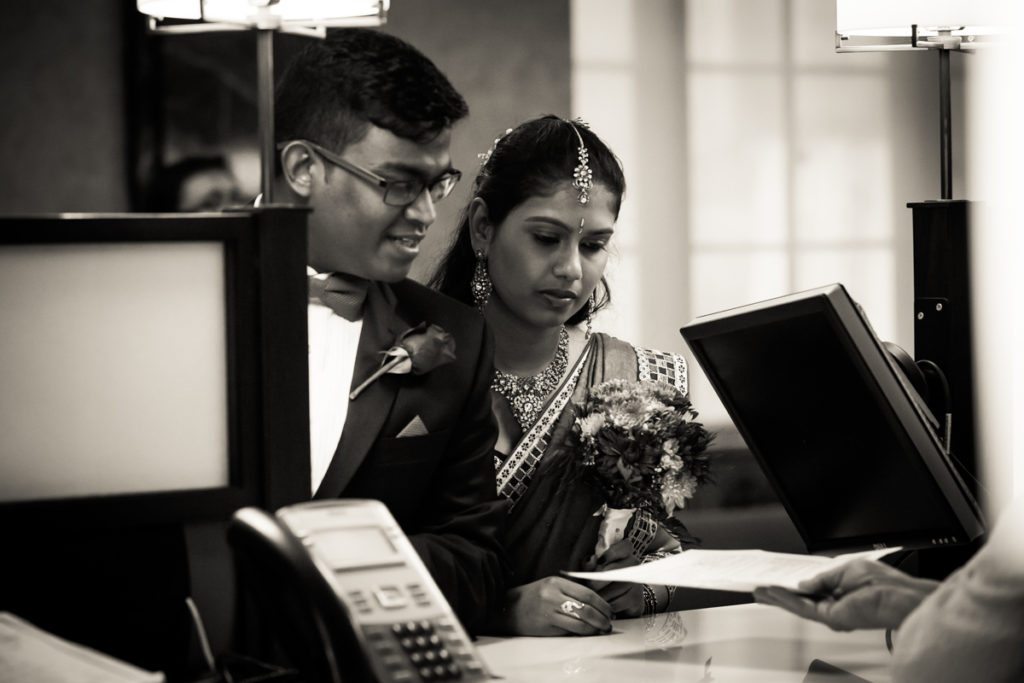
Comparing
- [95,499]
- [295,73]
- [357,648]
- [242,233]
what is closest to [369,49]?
[295,73]

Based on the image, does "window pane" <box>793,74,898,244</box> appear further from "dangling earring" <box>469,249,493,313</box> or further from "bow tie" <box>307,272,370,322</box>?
"bow tie" <box>307,272,370,322</box>

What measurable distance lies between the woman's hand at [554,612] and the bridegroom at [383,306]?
59mm

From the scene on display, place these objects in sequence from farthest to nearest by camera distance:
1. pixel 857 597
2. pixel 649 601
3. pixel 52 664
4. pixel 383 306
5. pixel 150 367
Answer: pixel 649 601
pixel 383 306
pixel 857 597
pixel 150 367
pixel 52 664

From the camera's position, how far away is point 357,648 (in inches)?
45.2

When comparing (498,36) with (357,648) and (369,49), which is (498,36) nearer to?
(369,49)

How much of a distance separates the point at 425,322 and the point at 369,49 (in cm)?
42

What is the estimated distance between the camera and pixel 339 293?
194 centimetres

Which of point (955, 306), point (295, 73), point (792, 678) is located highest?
point (295, 73)

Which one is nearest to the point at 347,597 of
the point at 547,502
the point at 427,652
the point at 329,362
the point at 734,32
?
the point at 427,652

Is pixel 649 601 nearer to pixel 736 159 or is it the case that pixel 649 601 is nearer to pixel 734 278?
pixel 734 278

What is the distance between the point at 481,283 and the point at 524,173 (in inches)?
9.1

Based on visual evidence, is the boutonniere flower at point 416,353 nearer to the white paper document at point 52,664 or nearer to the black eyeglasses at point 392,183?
the black eyeglasses at point 392,183

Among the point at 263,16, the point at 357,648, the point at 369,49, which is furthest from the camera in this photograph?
the point at 369,49

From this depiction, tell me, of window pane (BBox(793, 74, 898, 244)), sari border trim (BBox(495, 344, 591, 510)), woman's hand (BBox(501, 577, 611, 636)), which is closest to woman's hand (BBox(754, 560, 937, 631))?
woman's hand (BBox(501, 577, 611, 636))
